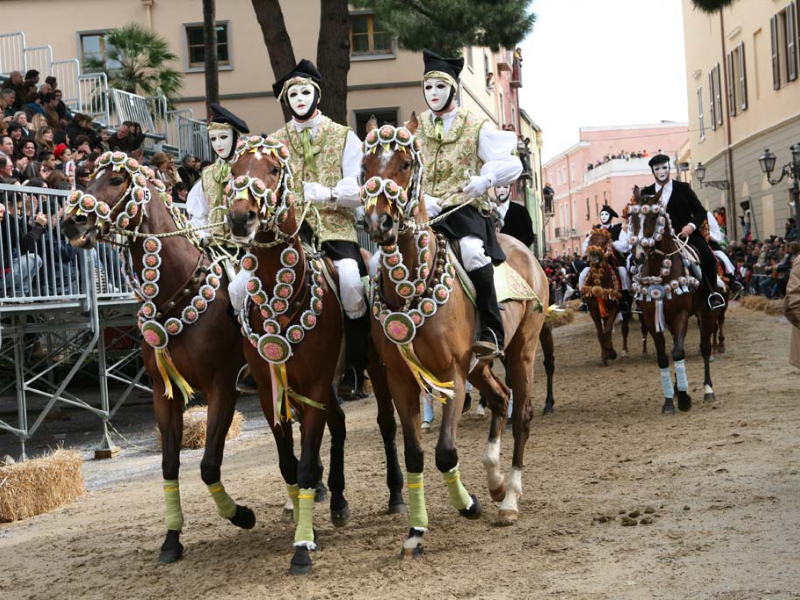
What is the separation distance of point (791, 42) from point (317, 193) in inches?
1096

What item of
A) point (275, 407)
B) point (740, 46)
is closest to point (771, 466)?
point (275, 407)

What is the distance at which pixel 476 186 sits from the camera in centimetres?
723

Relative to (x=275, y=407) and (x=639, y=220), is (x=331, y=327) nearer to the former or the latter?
(x=275, y=407)

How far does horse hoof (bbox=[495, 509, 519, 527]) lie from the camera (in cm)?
749

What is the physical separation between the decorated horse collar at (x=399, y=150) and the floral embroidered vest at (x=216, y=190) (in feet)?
6.40

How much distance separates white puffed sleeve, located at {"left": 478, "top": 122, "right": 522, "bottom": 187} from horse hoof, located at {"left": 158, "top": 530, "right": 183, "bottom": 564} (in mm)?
3288

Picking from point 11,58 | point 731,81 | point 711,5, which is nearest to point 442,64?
point 711,5

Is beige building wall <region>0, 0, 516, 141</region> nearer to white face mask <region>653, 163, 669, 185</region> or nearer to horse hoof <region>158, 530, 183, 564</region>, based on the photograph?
white face mask <region>653, 163, 669, 185</region>

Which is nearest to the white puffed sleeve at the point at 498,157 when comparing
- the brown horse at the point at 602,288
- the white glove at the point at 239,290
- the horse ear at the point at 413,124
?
the horse ear at the point at 413,124

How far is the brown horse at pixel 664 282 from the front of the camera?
40.8 feet

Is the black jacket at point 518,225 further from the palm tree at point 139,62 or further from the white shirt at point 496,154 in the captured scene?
the palm tree at point 139,62

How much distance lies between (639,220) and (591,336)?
12.3 m

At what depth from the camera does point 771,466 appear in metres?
8.42

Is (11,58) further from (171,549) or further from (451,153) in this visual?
(171,549)
